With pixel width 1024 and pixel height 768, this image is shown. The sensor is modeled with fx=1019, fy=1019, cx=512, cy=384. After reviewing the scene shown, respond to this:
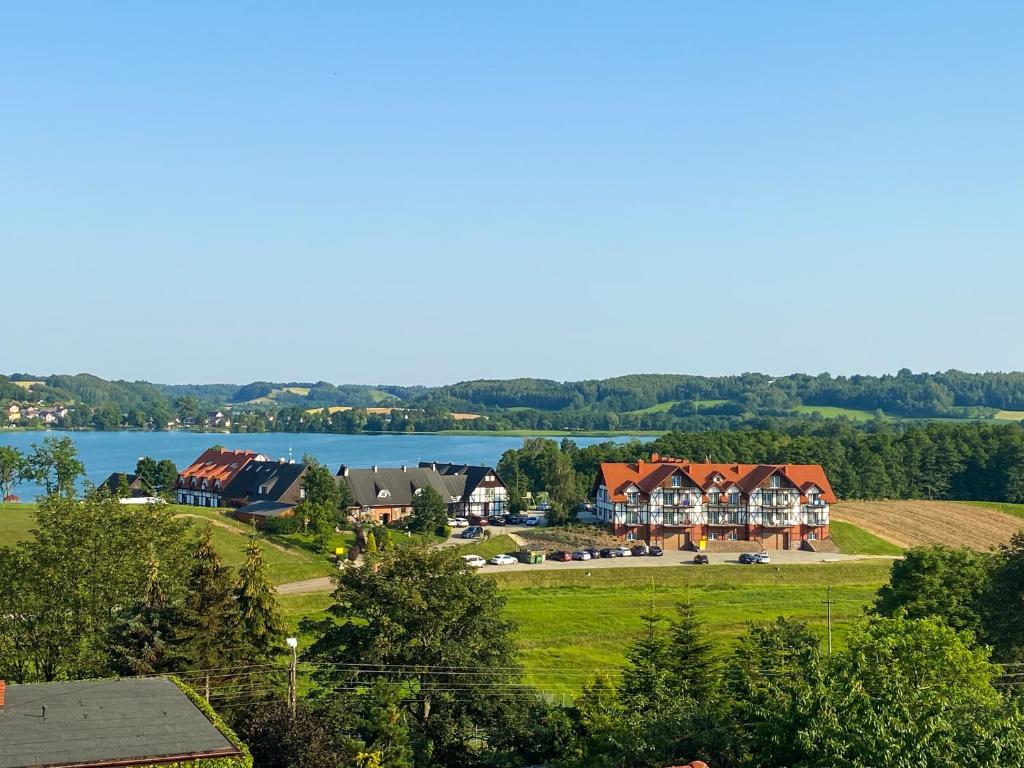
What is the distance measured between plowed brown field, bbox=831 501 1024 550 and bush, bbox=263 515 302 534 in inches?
2011

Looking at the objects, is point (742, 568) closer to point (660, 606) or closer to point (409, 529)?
point (660, 606)

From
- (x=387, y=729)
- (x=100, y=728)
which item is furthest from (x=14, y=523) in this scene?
(x=100, y=728)

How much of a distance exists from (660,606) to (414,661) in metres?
34.4

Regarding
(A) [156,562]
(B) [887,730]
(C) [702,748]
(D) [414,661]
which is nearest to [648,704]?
(C) [702,748]

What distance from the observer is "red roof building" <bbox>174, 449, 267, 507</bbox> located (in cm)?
10622

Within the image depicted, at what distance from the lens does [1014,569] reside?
144 feet

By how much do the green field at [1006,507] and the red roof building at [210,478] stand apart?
7776 cm

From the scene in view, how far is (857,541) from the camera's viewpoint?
9050cm

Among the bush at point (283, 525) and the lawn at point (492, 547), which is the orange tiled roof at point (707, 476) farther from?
the bush at point (283, 525)

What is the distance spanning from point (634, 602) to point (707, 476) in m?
28.0

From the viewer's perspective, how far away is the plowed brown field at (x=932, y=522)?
91.1m

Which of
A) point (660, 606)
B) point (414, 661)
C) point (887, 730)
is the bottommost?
point (660, 606)

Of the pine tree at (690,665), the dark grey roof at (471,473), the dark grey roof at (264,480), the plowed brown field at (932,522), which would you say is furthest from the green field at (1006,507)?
the pine tree at (690,665)

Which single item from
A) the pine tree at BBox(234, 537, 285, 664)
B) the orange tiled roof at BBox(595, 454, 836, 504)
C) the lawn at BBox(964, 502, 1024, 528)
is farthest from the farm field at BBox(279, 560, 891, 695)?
the lawn at BBox(964, 502, 1024, 528)
